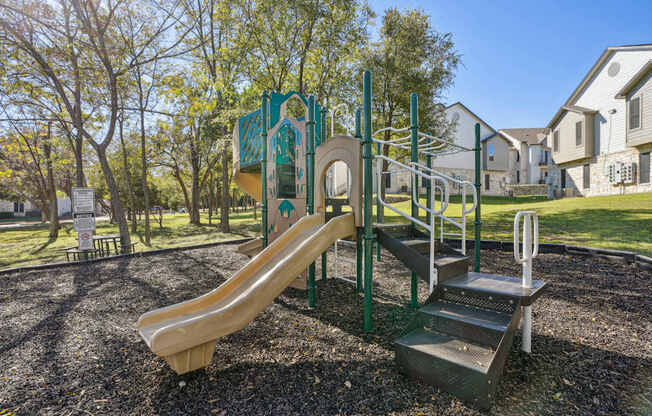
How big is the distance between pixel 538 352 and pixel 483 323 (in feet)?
3.47

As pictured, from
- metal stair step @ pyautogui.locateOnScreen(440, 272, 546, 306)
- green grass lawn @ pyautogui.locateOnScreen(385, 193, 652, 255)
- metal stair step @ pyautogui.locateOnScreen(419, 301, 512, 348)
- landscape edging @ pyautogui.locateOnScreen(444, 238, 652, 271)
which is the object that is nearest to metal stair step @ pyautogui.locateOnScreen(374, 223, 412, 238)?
metal stair step @ pyautogui.locateOnScreen(440, 272, 546, 306)

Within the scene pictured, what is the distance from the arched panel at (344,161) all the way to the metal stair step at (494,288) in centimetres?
144

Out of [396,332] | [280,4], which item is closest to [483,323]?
[396,332]

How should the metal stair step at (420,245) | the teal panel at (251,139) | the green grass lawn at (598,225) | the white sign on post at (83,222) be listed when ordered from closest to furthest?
the metal stair step at (420,245)
the teal panel at (251,139)
the green grass lawn at (598,225)
the white sign on post at (83,222)

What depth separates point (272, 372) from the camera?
2.96m

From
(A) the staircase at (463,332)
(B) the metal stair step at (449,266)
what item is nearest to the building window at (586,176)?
(B) the metal stair step at (449,266)

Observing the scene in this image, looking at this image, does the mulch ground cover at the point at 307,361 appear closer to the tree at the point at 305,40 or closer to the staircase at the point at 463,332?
the staircase at the point at 463,332

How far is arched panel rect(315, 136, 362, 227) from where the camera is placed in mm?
4016

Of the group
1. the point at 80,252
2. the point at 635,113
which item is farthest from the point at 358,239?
the point at 635,113

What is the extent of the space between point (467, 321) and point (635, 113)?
2210 centimetres

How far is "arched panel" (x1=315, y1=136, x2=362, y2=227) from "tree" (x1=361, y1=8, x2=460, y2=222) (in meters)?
9.57

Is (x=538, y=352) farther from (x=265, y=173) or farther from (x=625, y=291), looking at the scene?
(x=265, y=173)

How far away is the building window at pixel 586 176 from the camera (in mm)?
20344

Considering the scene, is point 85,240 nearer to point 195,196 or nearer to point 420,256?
point 420,256
